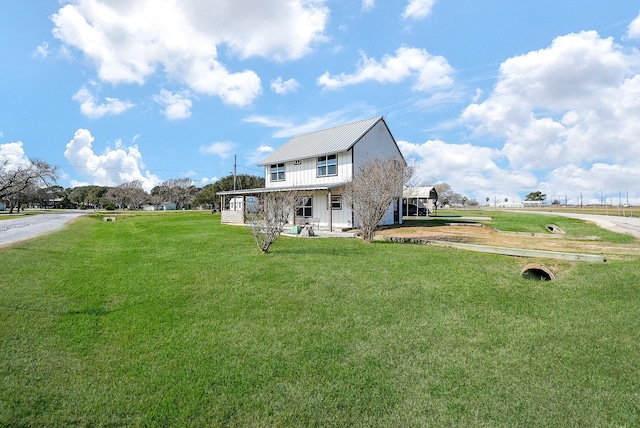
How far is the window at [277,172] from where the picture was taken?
26359 mm

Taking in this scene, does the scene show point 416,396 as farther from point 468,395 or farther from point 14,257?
point 14,257

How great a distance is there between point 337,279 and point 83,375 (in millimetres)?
5356

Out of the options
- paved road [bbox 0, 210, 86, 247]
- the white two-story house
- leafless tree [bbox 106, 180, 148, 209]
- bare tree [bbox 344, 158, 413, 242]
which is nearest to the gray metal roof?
the white two-story house

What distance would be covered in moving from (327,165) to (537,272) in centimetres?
1535

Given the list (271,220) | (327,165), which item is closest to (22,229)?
(327,165)

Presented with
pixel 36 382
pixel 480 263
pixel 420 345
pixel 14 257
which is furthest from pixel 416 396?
pixel 14 257

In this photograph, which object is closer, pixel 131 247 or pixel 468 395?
pixel 468 395

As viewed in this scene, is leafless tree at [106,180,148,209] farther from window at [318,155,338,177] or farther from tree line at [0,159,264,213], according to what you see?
window at [318,155,338,177]

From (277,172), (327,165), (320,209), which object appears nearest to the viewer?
(327,165)

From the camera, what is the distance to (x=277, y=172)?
87.7ft

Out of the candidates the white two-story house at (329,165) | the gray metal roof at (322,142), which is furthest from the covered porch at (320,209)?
the gray metal roof at (322,142)

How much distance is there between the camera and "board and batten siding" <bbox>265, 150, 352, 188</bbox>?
21.6 m

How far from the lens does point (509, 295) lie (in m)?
7.36

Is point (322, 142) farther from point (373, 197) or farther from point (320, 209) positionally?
point (373, 197)
